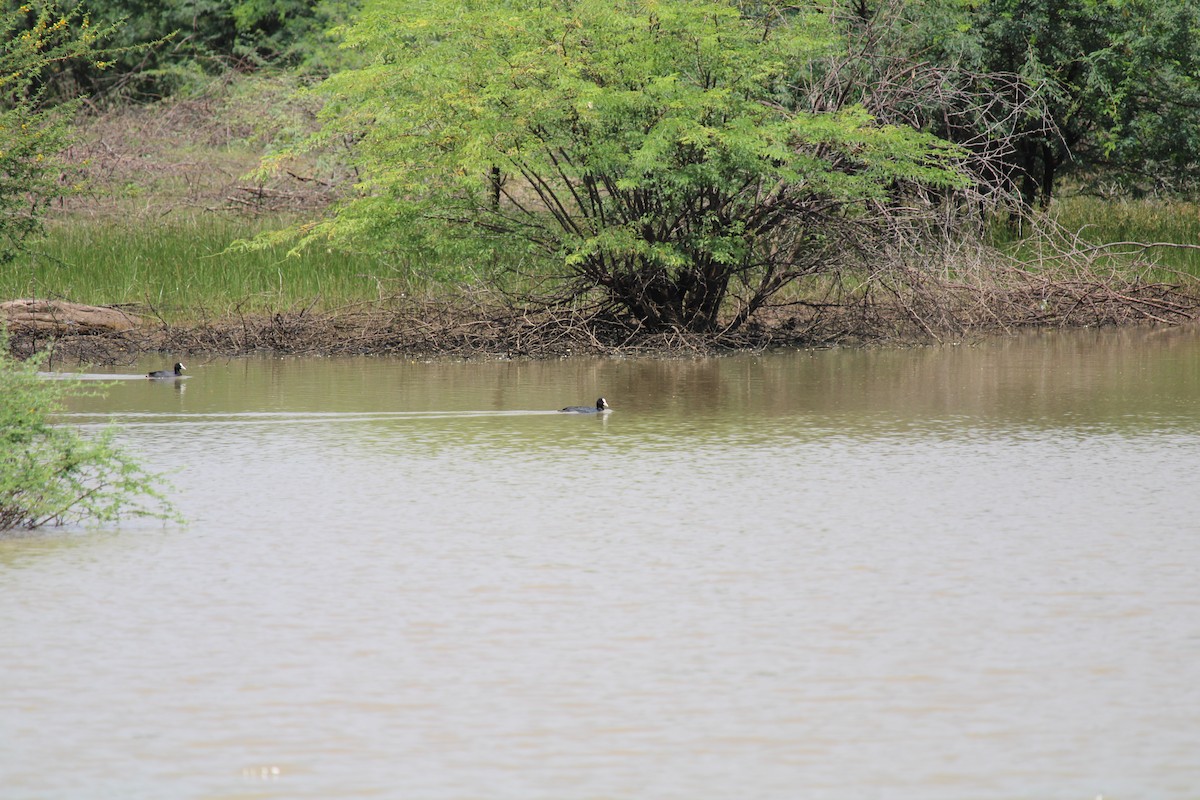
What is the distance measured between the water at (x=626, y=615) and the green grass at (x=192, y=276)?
346 inches

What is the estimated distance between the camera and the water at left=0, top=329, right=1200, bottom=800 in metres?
5.30

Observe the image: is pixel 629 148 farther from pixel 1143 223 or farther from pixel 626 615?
pixel 1143 223

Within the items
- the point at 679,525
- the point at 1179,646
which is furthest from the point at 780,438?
the point at 1179,646

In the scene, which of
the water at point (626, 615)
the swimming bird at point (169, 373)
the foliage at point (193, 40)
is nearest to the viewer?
the water at point (626, 615)

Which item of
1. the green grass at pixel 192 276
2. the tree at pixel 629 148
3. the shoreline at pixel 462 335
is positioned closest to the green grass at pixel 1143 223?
the shoreline at pixel 462 335

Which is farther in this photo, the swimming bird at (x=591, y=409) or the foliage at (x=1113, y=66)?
the foliage at (x=1113, y=66)

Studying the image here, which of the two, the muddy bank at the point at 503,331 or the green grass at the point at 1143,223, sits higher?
the green grass at the point at 1143,223

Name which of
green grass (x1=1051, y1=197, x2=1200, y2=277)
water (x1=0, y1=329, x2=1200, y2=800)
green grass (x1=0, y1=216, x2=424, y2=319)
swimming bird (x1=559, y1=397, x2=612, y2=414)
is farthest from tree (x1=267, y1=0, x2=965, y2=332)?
green grass (x1=1051, y1=197, x2=1200, y2=277)

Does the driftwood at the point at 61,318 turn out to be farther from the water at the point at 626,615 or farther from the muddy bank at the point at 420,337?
the water at the point at 626,615

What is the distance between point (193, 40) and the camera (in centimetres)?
4509

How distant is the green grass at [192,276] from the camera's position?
22031mm

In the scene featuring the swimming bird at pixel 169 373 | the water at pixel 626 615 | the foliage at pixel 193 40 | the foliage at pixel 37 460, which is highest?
the foliage at pixel 193 40

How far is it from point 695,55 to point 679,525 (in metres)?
10.1

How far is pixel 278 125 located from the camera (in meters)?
33.9
